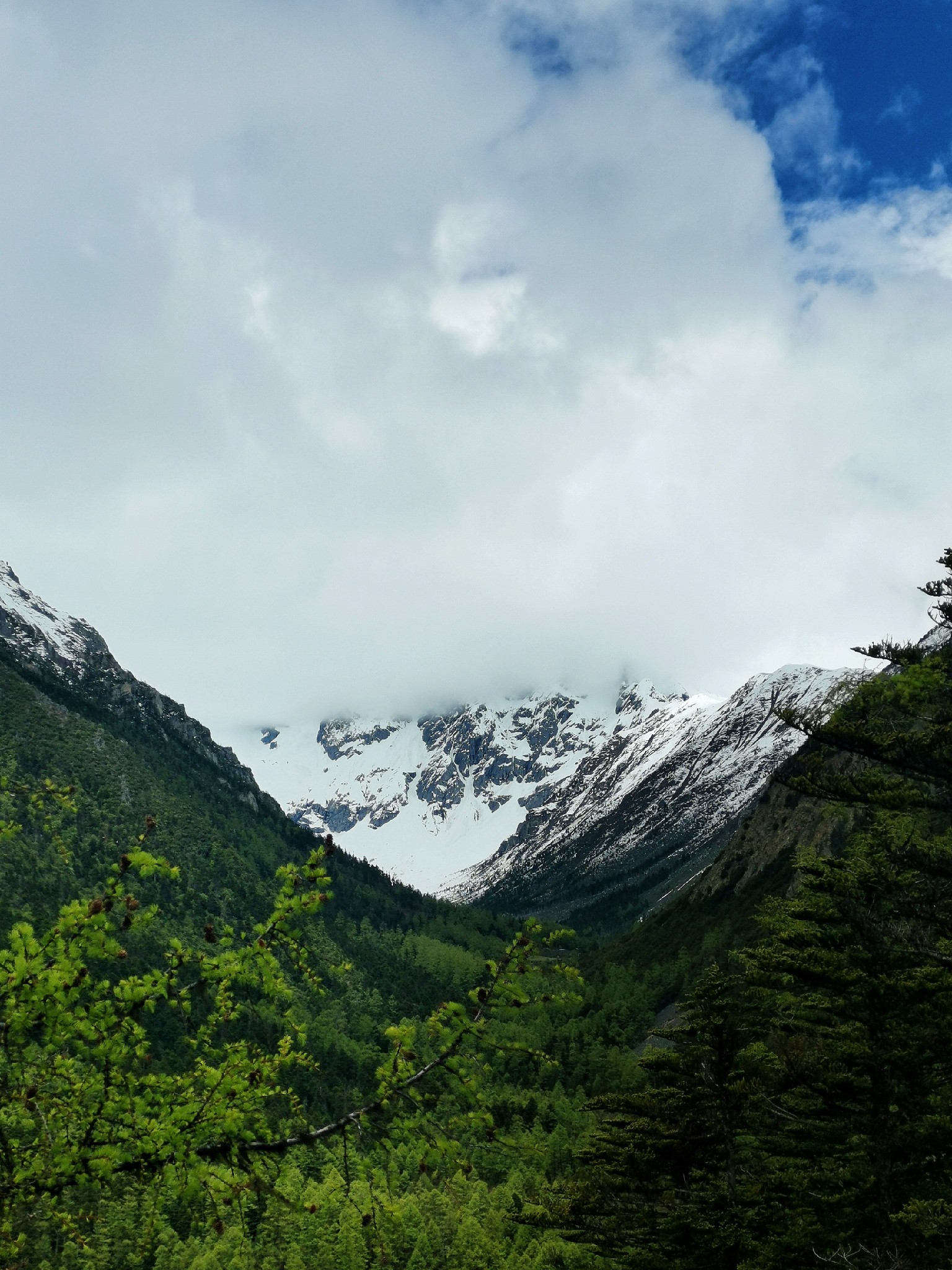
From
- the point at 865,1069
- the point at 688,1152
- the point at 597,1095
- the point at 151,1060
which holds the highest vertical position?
the point at 865,1069

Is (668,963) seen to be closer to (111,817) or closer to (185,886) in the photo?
(185,886)

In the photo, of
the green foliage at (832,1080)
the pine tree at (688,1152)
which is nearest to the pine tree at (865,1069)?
the green foliage at (832,1080)

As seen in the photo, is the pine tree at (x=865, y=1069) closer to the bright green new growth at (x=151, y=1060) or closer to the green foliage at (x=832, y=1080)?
the green foliage at (x=832, y=1080)

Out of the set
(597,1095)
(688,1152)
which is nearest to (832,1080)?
(688,1152)

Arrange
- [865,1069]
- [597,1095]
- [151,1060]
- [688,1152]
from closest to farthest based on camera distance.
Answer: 1. [151,1060]
2. [865,1069]
3. [688,1152]
4. [597,1095]

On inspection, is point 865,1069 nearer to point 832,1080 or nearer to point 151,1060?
point 832,1080

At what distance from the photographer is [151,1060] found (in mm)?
7156

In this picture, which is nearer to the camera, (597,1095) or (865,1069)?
(865,1069)

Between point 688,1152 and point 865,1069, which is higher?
point 865,1069

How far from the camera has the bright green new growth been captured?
20.3 ft

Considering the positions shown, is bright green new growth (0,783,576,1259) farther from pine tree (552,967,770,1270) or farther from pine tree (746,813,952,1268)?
pine tree (552,967,770,1270)

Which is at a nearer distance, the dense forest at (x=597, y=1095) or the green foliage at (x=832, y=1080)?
the dense forest at (x=597, y=1095)

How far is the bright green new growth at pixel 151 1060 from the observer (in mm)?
6188

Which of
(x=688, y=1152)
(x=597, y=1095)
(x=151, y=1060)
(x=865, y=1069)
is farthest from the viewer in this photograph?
(x=597, y=1095)
